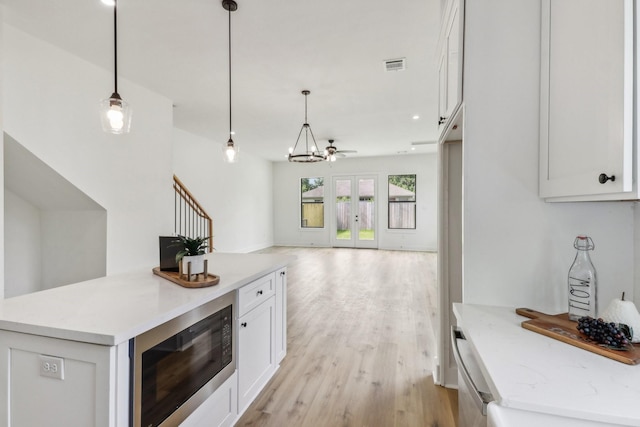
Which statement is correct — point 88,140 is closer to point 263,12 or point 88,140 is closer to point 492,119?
point 263,12

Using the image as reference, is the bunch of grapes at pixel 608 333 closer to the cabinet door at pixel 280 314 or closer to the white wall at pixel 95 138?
the cabinet door at pixel 280 314

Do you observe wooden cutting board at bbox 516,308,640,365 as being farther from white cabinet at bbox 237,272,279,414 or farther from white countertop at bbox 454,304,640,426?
white cabinet at bbox 237,272,279,414

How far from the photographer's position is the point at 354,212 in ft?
32.8

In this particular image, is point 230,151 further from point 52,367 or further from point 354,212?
point 354,212

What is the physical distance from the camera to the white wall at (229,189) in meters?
6.64

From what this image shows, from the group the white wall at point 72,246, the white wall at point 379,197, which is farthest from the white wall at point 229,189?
the white wall at point 72,246

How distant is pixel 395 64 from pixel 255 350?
320 cm

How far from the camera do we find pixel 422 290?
511 cm

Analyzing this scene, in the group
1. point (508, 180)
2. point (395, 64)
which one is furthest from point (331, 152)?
point (508, 180)

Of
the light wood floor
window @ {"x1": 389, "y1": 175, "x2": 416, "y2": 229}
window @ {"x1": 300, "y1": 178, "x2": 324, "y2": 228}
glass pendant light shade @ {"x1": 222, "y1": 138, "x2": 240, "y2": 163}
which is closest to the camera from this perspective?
the light wood floor

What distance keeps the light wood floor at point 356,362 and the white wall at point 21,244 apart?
315 cm

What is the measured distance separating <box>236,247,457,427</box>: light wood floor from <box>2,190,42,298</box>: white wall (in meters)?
3.15

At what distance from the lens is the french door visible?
985 centimetres

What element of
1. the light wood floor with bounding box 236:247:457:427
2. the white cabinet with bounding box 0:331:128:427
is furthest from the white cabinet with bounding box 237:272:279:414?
the white cabinet with bounding box 0:331:128:427
